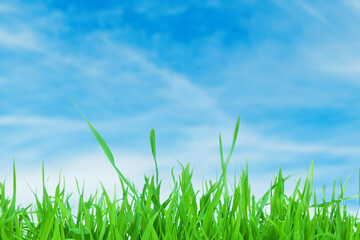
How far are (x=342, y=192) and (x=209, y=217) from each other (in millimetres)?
827

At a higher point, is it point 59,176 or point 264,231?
point 59,176

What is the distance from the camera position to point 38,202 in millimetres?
2221

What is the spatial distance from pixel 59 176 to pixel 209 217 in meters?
0.77

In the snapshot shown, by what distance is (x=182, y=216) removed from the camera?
1961 millimetres

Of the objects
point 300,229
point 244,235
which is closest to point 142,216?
point 244,235

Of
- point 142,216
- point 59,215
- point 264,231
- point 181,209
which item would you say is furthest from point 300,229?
point 59,215

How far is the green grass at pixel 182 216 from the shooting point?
187 cm

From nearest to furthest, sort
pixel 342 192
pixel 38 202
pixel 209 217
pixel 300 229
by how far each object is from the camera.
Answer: pixel 209 217, pixel 300 229, pixel 38 202, pixel 342 192

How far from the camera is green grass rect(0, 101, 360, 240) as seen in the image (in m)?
1.87

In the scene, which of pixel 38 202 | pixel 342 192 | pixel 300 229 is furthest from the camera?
pixel 342 192

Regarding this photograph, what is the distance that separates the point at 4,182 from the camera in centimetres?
243

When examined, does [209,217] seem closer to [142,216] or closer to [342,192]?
[142,216]

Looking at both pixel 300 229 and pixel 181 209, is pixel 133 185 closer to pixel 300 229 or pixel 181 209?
pixel 181 209

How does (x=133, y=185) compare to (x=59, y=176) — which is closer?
(x=133, y=185)
